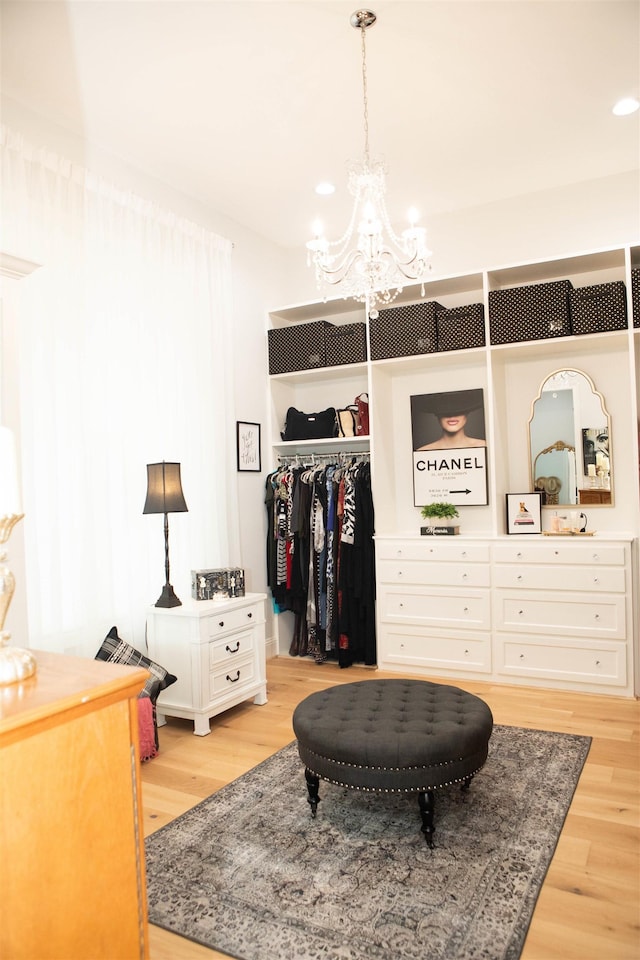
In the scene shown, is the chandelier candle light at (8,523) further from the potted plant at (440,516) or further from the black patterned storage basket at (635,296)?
the black patterned storage basket at (635,296)

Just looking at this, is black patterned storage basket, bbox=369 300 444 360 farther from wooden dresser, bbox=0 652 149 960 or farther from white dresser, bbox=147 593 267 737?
wooden dresser, bbox=0 652 149 960

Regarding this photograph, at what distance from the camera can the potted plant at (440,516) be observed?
4355mm

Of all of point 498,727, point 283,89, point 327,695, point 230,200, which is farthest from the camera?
point 230,200

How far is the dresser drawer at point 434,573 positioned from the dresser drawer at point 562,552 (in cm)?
16

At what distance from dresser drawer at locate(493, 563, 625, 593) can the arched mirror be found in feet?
1.85

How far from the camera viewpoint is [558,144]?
12.1 feet

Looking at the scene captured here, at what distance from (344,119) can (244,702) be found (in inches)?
130

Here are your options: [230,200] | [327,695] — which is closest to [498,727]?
[327,695]

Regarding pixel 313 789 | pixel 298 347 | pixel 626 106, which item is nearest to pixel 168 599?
pixel 313 789

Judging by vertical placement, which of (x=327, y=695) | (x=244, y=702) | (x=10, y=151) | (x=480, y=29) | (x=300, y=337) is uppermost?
(x=480, y=29)

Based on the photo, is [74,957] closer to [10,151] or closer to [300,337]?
[10,151]

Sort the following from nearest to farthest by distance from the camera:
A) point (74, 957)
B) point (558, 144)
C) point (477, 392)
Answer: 1. point (74, 957)
2. point (558, 144)
3. point (477, 392)

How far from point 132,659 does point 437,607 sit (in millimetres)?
1994

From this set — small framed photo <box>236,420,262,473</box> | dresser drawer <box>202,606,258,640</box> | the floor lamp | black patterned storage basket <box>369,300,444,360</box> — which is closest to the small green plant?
black patterned storage basket <box>369,300,444,360</box>
